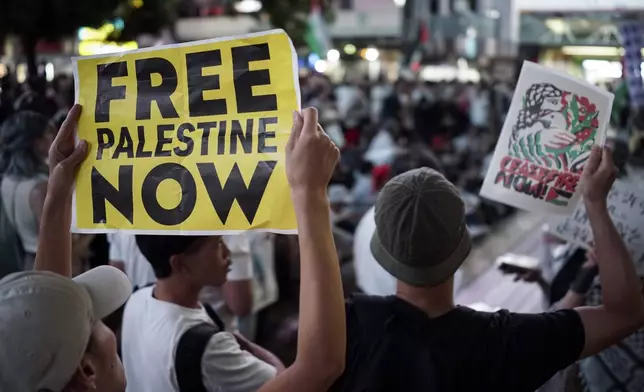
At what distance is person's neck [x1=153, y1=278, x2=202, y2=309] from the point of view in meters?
2.33

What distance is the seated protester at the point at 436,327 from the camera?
71.0 inches

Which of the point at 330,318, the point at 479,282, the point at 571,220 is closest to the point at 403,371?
the point at 330,318

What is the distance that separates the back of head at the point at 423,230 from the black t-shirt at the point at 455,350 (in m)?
0.10

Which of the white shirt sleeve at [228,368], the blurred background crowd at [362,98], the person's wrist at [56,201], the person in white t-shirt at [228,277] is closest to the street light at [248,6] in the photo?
the blurred background crowd at [362,98]

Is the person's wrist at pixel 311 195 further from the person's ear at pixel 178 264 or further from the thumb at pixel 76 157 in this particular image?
the person's ear at pixel 178 264

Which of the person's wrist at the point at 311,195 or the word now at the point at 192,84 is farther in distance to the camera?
the word now at the point at 192,84

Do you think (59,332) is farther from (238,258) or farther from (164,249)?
(238,258)

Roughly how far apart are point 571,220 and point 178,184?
1.58 m

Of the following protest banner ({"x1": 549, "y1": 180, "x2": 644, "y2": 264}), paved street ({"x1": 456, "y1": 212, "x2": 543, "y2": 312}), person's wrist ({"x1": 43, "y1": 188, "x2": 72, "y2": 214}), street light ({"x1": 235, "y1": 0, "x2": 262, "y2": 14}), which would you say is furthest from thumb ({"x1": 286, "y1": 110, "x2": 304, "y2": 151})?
street light ({"x1": 235, "y1": 0, "x2": 262, "y2": 14})

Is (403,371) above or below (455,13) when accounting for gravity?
above

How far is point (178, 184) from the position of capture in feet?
6.28

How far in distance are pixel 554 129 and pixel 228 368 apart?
51.2 inches

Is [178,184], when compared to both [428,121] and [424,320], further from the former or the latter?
[428,121]

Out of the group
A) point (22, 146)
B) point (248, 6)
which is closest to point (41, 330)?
point (22, 146)
